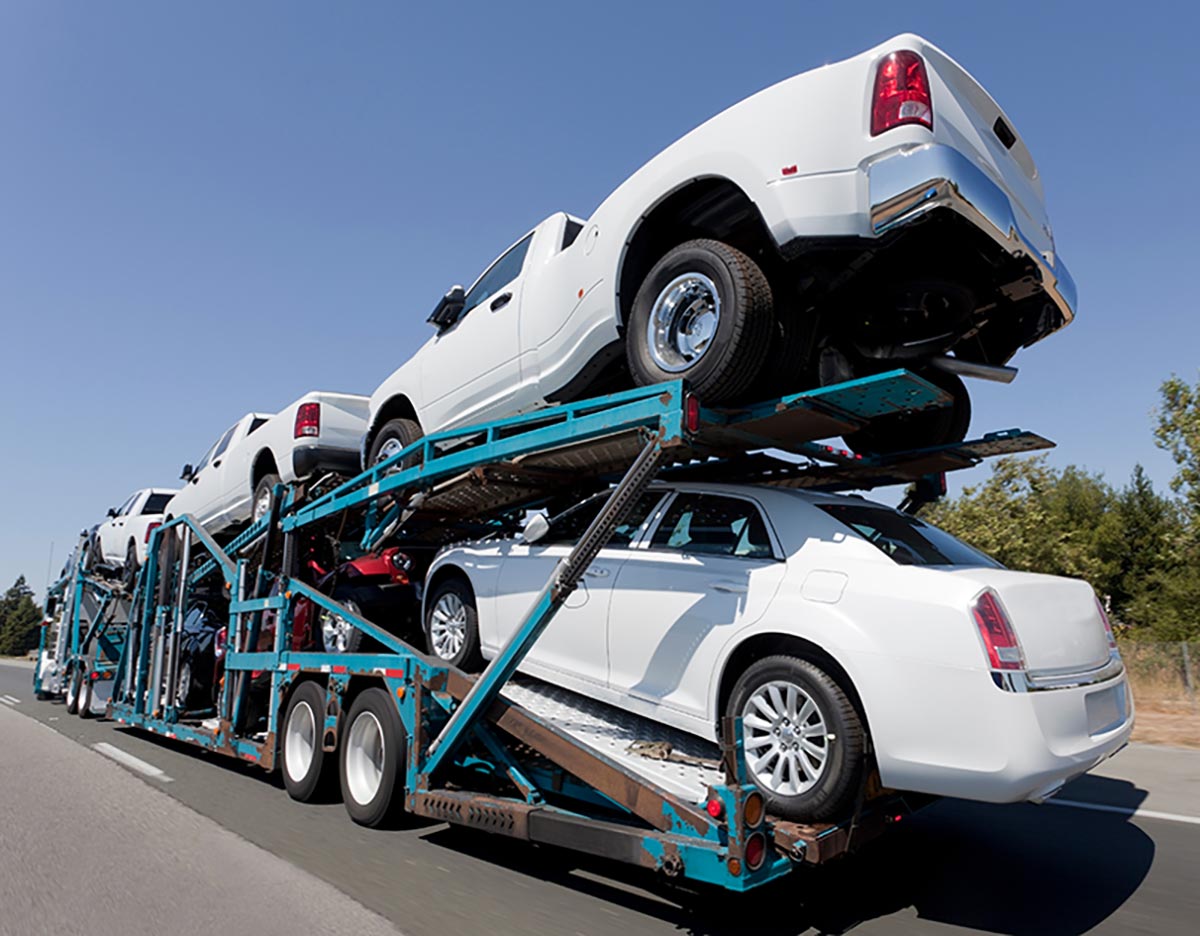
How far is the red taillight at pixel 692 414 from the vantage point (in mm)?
4020

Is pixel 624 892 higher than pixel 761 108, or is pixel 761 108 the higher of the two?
pixel 761 108

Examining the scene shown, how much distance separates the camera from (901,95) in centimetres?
389

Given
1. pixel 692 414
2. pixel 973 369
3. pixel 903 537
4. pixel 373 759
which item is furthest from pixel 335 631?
pixel 973 369

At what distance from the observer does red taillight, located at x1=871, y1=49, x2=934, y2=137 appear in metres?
3.87

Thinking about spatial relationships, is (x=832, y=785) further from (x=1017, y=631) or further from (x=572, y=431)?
(x=572, y=431)

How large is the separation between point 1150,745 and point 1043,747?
730 centimetres

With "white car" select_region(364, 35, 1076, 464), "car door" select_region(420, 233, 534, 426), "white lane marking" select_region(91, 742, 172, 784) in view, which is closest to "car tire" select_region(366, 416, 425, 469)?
"car door" select_region(420, 233, 534, 426)

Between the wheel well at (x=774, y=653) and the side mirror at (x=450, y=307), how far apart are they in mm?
3947

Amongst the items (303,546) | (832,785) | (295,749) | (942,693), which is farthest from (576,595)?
(303,546)

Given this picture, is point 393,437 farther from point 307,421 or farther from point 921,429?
point 921,429

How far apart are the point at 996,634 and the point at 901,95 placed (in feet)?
7.93

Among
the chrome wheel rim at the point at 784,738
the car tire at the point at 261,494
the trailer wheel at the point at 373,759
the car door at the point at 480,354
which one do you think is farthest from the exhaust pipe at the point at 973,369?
the car tire at the point at 261,494

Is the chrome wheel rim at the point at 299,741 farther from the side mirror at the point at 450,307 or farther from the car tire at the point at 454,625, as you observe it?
the side mirror at the point at 450,307

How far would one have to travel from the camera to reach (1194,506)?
19.4 metres
